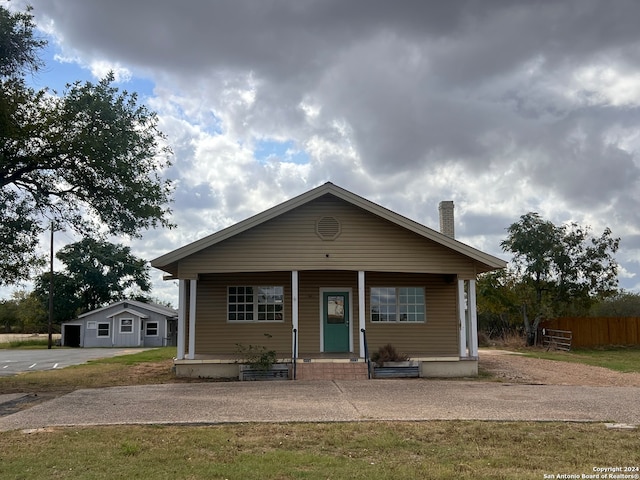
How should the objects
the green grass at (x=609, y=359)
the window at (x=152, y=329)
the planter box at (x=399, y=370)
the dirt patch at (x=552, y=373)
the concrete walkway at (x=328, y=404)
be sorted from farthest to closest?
the window at (x=152, y=329) → the green grass at (x=609, y=359) → the planter box at (x=399, y=370) → the dirt patch at (x=552, y=373) → the concrete walkway at (x=328, y=404)

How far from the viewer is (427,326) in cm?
1808

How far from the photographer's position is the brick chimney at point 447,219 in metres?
19.6

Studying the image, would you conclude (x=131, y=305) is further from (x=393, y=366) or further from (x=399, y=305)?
(x=393, y=366)

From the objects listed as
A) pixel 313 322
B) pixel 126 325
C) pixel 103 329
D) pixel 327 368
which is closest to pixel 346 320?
pixel 313 322

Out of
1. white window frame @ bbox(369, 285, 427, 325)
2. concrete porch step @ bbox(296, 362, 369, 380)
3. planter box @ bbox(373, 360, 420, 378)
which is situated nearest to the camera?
concrete porch step @ bbox(296, 362, 369, 380)

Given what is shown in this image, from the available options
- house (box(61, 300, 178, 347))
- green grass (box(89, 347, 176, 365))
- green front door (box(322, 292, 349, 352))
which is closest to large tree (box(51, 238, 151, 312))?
house (box(61, 300, 178, 347))

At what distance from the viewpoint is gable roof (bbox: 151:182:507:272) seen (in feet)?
51.7

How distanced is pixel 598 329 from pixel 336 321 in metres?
18.3

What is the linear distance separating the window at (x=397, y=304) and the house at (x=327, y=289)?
0.10 ft

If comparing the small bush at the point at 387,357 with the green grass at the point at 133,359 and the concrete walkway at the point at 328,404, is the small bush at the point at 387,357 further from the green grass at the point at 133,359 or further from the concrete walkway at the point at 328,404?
the green grass at the point at 133,359

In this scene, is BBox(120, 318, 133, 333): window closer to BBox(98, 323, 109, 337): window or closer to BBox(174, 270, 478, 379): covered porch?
BBox(98, 323, 109, 337): window

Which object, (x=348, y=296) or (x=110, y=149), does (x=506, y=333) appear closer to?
(x=348, y=296)

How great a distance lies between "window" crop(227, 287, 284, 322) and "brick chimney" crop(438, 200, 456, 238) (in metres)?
5.71

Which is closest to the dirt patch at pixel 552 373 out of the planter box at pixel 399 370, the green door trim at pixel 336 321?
the planter box at pixel 399 370
